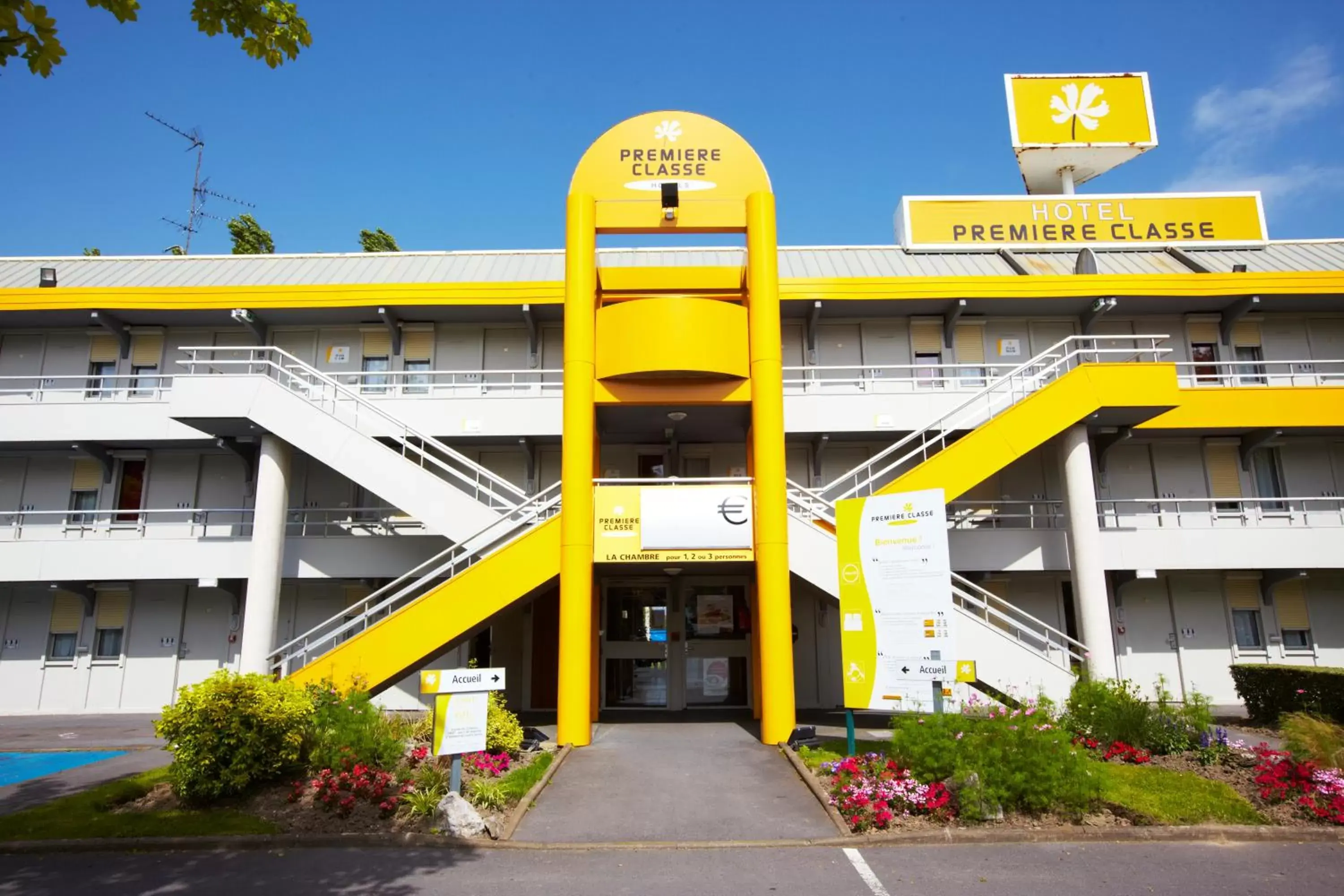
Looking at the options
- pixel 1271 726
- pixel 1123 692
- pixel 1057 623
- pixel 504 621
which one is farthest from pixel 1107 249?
pixel 504 621

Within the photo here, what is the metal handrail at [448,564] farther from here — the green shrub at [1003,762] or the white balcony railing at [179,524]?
the green shrub at [1003,762]

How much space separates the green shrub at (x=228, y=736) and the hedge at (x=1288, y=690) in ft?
53.9

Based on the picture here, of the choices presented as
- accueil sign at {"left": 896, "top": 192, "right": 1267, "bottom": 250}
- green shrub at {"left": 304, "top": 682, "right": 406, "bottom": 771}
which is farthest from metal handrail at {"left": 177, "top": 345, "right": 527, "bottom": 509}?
accueil sign at {"left": 896, "top": 192, "right": 1267, "bottom": 250}

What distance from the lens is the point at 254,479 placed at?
2092cm

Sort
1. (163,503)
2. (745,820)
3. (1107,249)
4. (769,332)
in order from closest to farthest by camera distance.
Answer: (745,820), (769,332), (163,503), (1107,249)

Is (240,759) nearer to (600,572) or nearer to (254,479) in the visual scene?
(600,572)

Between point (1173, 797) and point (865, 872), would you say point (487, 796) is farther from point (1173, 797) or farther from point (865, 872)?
point (1173, 797)

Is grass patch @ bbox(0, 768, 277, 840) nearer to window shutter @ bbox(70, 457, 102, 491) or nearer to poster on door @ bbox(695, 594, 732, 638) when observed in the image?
poster on door @ bbox(695, 594, 732, 638)

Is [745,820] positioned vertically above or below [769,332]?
below

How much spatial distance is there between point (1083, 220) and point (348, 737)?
24.2m

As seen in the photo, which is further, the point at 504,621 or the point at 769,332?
the point at 504,621

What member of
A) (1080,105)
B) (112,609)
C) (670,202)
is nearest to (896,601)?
(670,202)

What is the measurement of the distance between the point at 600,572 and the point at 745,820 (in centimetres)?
921

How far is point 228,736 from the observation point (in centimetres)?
1022
